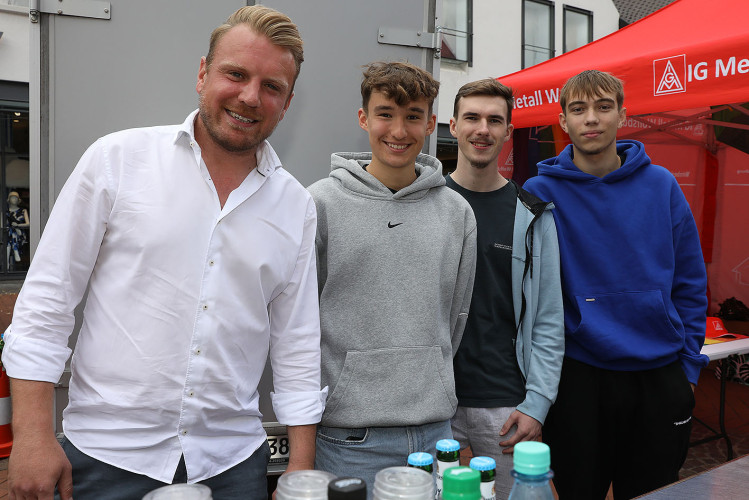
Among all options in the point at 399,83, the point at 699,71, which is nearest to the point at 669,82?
the point at 699,71

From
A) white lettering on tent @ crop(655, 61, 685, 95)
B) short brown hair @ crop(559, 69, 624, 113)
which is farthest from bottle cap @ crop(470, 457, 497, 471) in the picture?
white lettering on tent @ crop(655, 61, 685, 95)

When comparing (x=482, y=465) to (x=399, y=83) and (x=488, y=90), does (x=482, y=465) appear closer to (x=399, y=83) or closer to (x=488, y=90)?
(x=399, y=83)

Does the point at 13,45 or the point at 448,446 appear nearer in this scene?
the point at 448,446

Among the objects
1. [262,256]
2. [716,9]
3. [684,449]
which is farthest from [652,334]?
[716,9]

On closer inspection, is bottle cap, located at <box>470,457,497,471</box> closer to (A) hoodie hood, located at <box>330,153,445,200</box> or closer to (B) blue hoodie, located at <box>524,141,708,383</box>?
(A) hoodie hood, located at <box>330,153,445,200</box>

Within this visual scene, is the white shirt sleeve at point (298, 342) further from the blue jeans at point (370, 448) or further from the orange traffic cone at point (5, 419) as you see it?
the orange traffic cone at point (5, 419)

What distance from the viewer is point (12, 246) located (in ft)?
37.6

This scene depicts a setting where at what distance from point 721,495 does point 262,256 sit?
132cm

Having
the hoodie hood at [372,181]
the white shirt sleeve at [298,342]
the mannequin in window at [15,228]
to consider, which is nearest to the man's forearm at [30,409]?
the white shirt sleeve at [298,342]

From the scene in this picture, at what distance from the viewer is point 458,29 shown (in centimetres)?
1331

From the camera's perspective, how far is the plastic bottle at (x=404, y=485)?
0.92 metres

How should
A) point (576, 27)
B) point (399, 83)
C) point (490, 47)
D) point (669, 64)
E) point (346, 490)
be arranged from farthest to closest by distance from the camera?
point (576, 27) → point (490, 47) → point (669, 64) → point (399, 83) → point (346, 490)

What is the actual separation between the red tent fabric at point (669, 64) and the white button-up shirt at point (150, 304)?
3.13 m

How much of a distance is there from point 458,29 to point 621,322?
12.3 metres
